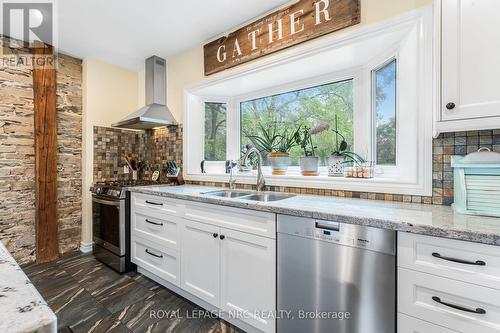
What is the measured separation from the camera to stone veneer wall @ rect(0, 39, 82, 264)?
8.09ft

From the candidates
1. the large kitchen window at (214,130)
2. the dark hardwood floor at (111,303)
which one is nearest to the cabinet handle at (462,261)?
the dark hardwood floor at (111,303)

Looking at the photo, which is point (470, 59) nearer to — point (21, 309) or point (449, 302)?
point (449, 302)

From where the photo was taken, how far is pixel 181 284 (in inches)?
77.2

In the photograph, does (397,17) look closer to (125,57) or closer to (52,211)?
(125,57)

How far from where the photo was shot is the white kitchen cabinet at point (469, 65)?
1066 mm

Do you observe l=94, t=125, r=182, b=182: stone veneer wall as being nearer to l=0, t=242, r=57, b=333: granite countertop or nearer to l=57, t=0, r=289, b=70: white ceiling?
l=57, t=0, r=289, b=70: white ceiling

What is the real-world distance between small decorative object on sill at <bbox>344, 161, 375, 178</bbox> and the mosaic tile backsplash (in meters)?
0.16

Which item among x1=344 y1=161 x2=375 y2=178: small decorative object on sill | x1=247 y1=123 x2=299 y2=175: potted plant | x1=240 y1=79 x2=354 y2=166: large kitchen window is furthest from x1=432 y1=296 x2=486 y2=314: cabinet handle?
x1=247 y1=123 x2=299 y2=175: potted plant

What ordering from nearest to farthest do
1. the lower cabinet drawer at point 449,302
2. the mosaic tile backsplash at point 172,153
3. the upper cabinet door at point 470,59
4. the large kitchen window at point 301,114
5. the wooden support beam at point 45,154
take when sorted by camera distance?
the lower cabinet drawer at point 449,302
the upper cabinet door at point 470,59
the mosaic tile backsplash at point 172,153
the large kitchen window at point 301,114
the wooden support beam at point 45,154

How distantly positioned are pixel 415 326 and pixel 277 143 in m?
1.82

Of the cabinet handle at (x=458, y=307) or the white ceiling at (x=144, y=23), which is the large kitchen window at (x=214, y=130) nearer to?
the white ceiling at (x=144, y=23)

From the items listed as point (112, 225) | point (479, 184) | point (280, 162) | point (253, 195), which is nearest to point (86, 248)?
point (112, 225)

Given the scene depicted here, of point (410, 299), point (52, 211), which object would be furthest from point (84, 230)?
point (410, 299)

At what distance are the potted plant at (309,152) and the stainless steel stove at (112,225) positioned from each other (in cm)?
176
